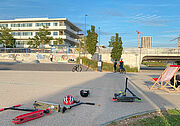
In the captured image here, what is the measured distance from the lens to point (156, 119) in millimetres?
4445

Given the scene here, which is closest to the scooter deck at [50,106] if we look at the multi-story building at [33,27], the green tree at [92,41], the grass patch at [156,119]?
the grass patch at [156,119]

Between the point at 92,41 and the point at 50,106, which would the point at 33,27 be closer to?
the point at 92,41

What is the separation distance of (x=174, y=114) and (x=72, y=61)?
27.7 metres

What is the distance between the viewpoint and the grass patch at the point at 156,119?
13.5 ft

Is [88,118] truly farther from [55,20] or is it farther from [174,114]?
[55,20]

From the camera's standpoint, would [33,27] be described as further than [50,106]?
Yes

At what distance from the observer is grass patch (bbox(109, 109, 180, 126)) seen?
4120 mm

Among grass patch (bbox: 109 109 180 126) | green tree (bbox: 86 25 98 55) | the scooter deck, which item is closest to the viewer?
grass patch (bbox: 109 109 180 126)

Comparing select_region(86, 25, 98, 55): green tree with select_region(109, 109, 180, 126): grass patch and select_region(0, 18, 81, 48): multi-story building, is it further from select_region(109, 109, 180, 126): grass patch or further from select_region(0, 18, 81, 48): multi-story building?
select_region(109, 109, 180, 126): grass patch

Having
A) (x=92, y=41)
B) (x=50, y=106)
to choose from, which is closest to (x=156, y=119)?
(x=50, y=106)

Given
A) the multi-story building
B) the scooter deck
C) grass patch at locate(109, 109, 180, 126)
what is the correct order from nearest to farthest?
grass patch at locate(109, 109, 180, 126)
the scooter deck
the multi-story building

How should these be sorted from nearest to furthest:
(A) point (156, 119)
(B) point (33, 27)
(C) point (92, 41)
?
(A) point (156, 119) → (C) point (92, 41) → (B) point (33, 27)

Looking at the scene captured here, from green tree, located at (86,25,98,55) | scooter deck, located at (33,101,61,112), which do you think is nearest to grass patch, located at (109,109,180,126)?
scooter deck, located at (33,101,61,112)

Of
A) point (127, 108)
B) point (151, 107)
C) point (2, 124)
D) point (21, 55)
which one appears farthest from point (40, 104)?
point (21, 55)
